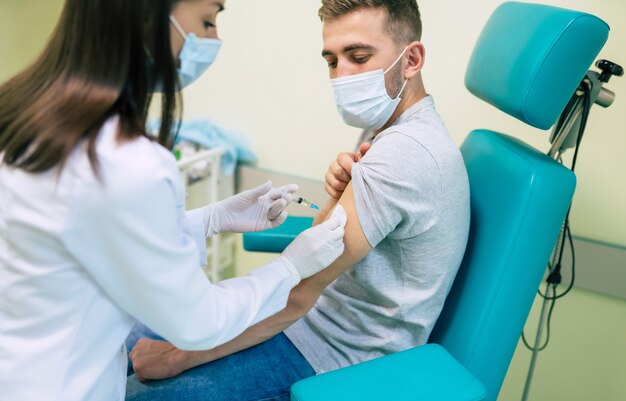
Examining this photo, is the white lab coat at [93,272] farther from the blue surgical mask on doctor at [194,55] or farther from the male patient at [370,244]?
the male patient at [370,244]

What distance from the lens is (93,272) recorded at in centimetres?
78

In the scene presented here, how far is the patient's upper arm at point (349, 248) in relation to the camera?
3.66ft

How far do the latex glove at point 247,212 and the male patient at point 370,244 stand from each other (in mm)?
129

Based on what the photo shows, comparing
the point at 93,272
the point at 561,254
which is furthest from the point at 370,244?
the point at 561,254

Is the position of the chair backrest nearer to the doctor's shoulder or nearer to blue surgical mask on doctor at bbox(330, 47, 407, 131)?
blue surgical mask on doctor at bbox(330, 47, 407, 131)

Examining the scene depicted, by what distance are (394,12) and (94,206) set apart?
0.87m

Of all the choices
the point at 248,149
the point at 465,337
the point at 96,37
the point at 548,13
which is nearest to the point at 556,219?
the point at 465,337

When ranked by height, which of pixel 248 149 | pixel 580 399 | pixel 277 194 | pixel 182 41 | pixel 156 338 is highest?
pixel 182 41

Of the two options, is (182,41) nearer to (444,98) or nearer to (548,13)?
(548,13)

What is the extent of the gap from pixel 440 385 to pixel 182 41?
0.77 metres

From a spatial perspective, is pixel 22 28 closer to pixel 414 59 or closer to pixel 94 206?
pixel 414 59

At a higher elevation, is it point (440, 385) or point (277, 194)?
point (277, 194)

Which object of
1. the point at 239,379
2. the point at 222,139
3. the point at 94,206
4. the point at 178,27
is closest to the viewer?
the point at 94,206

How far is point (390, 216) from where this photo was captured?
1.09 metres
